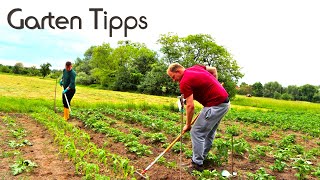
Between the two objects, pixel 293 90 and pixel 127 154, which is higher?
pixel 127 154

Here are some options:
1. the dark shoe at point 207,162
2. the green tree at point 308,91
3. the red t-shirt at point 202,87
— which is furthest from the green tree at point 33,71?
the red t-shirt at point 202,87

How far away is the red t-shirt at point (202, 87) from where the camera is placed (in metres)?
5.75

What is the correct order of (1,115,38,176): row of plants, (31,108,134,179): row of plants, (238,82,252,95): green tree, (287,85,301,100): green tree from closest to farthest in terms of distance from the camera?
(31,108,134,179): row of plants < (1,115,38,176): row of plants < (238,82,252,95): green tree < (287,85,301,100): green tree

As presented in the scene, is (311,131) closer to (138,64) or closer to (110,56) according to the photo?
(138,64)

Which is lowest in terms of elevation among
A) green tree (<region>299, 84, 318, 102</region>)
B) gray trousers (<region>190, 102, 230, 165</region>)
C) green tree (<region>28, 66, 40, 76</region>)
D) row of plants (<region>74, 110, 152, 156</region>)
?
green tree (<region>299, 84, 318, 102</region>)

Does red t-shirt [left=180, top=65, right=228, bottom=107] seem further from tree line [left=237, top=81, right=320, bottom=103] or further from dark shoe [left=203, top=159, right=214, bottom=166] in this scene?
tree line [left=237, top=81, right=320, bottom=103]

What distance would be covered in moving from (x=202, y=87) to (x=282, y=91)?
86.4m

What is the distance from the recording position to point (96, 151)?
6.68 m

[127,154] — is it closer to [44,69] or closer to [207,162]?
[207,162]

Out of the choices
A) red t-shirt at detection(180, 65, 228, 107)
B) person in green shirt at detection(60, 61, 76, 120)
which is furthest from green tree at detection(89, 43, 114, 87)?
red t-shirt at detection(180, 65, 228, 107)

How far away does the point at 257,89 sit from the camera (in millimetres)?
80312

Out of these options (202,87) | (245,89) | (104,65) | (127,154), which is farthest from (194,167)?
(245,89)

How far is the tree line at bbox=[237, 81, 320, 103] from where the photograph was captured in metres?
75.9

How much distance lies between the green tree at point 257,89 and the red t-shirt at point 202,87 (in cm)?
7521
